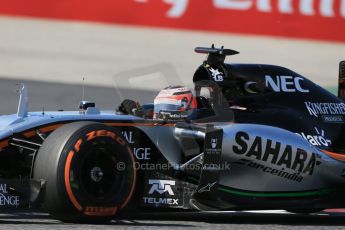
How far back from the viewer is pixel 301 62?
1041cm

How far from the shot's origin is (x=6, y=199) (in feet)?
18.4

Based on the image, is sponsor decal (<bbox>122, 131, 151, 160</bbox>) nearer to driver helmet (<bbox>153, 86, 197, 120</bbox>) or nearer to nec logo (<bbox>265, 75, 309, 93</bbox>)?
driver helmet (<bbox>153, 86, 197, 120</bbox>)

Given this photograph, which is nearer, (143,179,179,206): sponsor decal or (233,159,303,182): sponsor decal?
(143,179,179,206): sponsor decal

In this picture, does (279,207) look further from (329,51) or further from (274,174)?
(329,51)

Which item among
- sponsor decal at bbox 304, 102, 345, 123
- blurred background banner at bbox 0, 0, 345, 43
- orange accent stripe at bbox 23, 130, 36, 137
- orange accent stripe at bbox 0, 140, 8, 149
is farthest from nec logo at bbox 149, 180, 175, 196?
blurred background banner at bbox 0, 0, 345, 43

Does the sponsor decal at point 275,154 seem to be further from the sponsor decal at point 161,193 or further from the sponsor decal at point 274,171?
the sponsor decal at point 161,193

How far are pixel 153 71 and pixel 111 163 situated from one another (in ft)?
4.63

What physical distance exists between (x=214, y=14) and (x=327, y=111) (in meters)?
3.38

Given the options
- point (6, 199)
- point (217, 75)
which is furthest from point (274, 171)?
point (6, 199)

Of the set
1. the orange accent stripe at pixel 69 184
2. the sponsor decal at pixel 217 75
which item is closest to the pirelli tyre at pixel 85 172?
the orange accent stripe at pixel 69 184

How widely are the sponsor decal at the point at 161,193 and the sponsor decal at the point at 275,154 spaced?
573mm

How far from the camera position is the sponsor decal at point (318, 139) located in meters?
6.57

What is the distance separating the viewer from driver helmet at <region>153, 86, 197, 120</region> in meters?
6.44

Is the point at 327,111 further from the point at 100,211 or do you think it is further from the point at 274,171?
the point at 100,211
